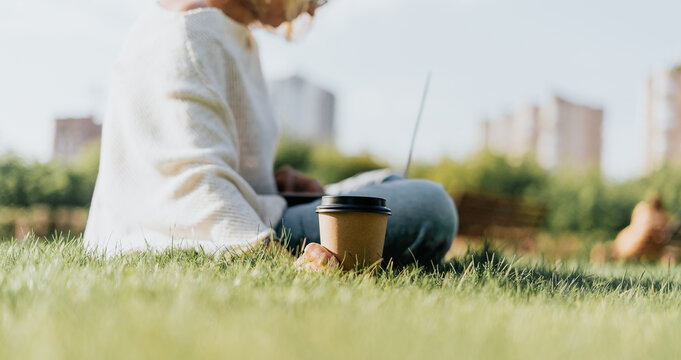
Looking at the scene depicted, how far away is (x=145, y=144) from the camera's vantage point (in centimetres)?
183

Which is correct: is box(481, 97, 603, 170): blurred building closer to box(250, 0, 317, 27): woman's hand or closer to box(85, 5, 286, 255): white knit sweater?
box(250, 0, 317, 27): woman's hand

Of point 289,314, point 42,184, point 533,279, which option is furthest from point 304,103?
point 289,314

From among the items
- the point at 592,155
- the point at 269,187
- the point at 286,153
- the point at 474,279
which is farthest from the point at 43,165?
the point at 592,155

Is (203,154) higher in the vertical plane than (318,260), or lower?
higher

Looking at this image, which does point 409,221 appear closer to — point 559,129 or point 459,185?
point 459,185

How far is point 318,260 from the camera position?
145 cm

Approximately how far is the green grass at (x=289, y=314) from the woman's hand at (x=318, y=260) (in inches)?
1.9

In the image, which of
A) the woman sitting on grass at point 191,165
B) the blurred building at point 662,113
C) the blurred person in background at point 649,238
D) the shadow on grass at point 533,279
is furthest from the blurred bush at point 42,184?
the blurred building at point 662,113

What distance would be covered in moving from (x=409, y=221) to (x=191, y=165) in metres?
0.70

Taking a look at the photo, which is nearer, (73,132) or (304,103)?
(73,132)

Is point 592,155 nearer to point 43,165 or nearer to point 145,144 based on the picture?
point 43,165

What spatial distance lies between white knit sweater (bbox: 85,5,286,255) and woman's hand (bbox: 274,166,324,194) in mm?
387

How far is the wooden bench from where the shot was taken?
685cm

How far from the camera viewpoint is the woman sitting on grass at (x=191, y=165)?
1.69 meters
